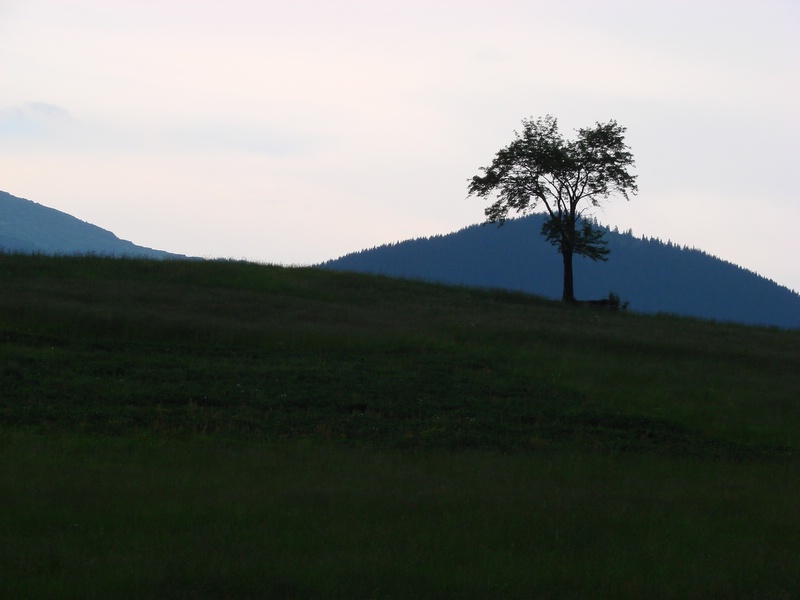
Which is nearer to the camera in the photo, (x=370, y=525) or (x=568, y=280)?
(x=370, y=525)

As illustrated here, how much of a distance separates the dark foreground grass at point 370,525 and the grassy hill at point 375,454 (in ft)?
0.15

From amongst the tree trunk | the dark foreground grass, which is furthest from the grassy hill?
the tree trunk

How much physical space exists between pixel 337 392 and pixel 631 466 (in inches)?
336

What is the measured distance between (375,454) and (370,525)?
17.9 feet

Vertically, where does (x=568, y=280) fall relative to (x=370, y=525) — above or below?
above

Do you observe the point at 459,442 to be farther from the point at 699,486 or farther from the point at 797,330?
the point at 797,330

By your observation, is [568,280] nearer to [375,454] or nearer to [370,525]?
[375,454]

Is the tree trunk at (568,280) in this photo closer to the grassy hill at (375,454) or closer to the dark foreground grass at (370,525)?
the grassy hill at (375,454)

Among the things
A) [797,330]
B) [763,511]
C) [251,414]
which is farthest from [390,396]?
[797,330]

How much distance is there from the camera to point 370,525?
11.2 meters

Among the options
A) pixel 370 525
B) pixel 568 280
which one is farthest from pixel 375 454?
pixel 568 280

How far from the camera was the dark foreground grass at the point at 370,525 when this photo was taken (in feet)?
29.6

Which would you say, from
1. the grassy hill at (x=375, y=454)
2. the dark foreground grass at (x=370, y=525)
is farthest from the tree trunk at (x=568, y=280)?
the dark foreground grass at (x=370, y=525)

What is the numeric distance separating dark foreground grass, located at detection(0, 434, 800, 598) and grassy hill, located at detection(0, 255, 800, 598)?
0.05 m
